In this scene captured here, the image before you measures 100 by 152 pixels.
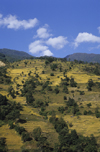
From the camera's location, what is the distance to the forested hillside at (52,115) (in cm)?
2573

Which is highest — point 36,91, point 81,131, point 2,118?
point 36,91

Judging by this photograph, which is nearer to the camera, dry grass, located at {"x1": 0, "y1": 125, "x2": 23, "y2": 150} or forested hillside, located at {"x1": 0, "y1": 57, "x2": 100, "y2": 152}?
dry grass, located at {"x1": 0, "y1": 125, "x2": 23, "y2": 150}

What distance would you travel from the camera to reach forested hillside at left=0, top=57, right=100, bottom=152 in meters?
25.7

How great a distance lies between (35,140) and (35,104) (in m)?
28.5

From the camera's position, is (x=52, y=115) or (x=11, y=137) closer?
(x=11, y=137)

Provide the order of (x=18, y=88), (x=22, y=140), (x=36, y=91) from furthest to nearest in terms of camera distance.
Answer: (x=18, y=88)
(x=36, y=91)
(x=22, y=140)

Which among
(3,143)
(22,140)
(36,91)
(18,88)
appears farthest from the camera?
(18,88)

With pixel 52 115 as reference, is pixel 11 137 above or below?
below

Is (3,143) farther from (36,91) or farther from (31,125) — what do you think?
(36,91)

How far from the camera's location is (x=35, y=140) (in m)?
27.5

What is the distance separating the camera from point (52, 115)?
41.2 m

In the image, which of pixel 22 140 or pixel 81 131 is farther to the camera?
pixel 81 131

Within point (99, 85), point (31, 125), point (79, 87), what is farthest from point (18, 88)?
point (99, 85)

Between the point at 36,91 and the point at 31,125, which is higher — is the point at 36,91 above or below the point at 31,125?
above
